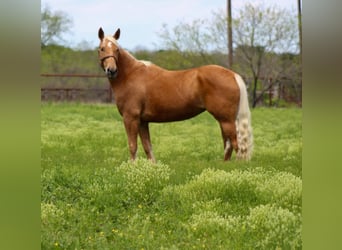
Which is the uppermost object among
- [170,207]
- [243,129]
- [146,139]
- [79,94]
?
[79,94]

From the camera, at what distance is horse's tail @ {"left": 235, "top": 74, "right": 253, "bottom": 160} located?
8344 mm

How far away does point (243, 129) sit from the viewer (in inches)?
328

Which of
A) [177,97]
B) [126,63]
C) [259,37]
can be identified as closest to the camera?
[126,63]

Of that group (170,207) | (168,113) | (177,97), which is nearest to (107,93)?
(168,113)

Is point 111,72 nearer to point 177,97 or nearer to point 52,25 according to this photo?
point 177,97

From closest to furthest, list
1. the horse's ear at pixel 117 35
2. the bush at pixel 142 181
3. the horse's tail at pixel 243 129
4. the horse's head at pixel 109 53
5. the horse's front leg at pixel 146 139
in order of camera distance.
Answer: the bush at pixel 142 181, the horse's head at pixel 109 53, the horse's ear at pixel 117 35, the horse's tail at pixel 243 129, the horse's front leg at pixel 146 139

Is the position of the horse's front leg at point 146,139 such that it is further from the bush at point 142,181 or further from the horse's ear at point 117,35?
the bush at point 142,181

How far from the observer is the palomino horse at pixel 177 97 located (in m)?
8.41

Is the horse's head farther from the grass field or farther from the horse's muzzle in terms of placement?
the grass field

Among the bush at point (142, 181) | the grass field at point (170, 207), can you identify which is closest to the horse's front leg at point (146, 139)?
the grass field at point (170, 207)

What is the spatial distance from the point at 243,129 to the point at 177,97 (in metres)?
1.29

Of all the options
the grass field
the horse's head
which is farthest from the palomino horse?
the grass field
